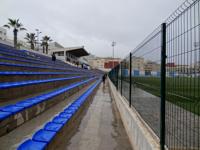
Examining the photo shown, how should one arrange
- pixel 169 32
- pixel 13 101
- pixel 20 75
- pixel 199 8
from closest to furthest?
pixel 199 8 < pixel 169 32 < pixel 13 101 < pixel 20 75

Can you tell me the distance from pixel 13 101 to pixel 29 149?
A: 2.13 metres

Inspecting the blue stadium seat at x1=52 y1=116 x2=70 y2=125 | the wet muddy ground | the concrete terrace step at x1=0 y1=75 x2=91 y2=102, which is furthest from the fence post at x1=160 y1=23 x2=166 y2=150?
the concrete terrace step at x1=0 y1=75 x2=91 y2=102

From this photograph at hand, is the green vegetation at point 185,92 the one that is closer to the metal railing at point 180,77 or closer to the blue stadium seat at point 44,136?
the metal railing at point 180,77

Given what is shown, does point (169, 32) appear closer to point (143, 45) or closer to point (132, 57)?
point (143, 45)

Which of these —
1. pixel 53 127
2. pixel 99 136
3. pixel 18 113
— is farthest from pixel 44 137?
pixel 99 136

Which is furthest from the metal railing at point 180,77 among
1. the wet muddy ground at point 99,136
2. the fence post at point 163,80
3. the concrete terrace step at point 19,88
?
the concrete terrace step at point 19,88

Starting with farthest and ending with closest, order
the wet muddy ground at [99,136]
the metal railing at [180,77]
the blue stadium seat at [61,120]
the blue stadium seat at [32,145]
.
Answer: the blue stadium seat at [61,120] → the wet muddy ground at [99,136] → the blue stadium seat at [32,145] → the metal railing at [180,77]

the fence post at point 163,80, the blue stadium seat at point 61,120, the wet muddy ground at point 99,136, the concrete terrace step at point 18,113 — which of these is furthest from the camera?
the blue stadium seat at point 61,120

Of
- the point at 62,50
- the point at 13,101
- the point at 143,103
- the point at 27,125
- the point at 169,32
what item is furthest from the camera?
the point at 62,50

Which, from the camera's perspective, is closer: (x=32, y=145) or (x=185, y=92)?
(x=185, y=92)

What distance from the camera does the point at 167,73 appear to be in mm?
2277

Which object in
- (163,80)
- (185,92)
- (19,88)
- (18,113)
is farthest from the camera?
(19,88)

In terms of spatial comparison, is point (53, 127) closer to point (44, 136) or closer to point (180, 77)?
point (44, 136)

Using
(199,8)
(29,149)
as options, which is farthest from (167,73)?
(29,149)
